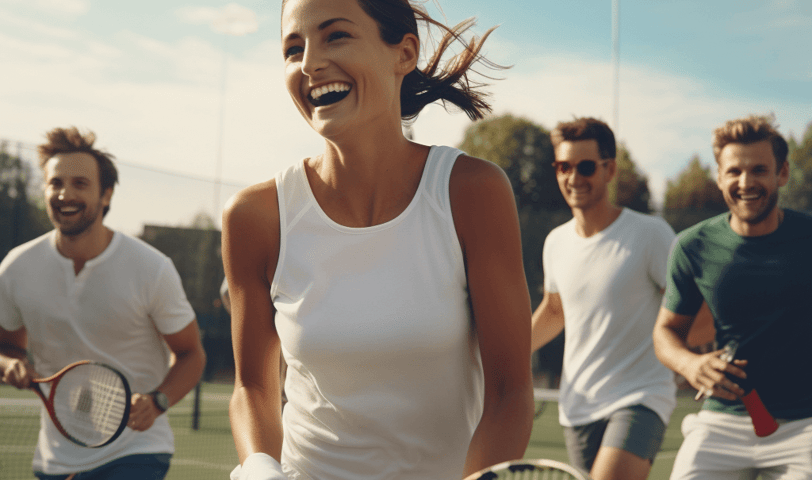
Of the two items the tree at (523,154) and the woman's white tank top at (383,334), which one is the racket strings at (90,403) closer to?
the woman's white tank top at (383,334)

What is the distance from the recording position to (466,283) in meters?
2.07

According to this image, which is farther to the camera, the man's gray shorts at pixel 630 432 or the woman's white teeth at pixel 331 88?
A: the man's gray shorts at pixel 630 432

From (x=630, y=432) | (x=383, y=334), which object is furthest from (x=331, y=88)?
(x=630, y=432)

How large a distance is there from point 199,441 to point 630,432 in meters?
7.34

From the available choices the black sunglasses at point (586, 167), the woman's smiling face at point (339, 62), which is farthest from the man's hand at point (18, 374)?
the black sunglasses at point (586, 167)

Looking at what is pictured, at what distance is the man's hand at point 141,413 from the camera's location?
3777 millimetres

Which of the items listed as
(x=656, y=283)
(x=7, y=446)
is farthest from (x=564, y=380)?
(x=7, y=446)

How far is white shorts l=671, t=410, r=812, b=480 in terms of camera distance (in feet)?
12.1

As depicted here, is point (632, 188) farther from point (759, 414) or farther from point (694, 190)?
point (759, 414)

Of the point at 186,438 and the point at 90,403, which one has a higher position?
the point at 90,403

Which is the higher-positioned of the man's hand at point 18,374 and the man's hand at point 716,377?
the man's hand at point 716,377

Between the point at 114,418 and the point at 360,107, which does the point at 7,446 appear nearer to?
the point at 114,418

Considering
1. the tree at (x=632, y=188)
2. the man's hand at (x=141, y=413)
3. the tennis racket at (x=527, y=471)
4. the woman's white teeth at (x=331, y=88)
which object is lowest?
the man's hand at (x=141, y=413)

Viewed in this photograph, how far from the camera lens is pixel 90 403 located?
397 centimetres
